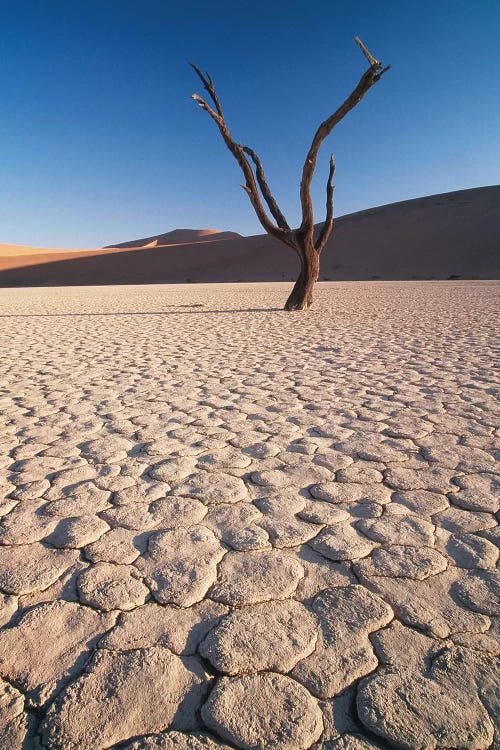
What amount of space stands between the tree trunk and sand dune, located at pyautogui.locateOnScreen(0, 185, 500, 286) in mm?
22512

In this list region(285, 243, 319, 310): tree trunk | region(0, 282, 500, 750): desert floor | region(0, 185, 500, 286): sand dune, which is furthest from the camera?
region(0, 185, 500, 286): sand dune

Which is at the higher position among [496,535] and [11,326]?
[496,535]

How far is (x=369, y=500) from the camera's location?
7.32ft

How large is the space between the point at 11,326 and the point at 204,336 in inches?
164

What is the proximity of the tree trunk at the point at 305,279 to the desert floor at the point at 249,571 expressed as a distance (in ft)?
24.3

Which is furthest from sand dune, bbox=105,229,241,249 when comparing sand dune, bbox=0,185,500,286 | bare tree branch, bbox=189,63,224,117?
bare tree branch, bbox=189,63,224,117

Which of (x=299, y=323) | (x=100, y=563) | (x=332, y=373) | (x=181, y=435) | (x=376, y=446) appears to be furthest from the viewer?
(x=299, y=323)

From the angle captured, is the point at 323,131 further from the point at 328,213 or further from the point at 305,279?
the point at 305,279

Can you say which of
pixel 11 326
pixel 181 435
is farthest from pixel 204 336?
pixel 181 435

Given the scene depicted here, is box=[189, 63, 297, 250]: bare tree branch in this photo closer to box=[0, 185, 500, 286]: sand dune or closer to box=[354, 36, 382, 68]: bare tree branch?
box=[354, 36, 382, 68]: bare tree branch

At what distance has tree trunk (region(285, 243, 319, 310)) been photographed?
10969 millimetres

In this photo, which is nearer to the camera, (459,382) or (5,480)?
(5,480)

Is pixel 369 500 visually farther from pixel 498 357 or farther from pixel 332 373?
pixel 498 357

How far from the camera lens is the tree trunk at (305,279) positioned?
10969 millimetres
